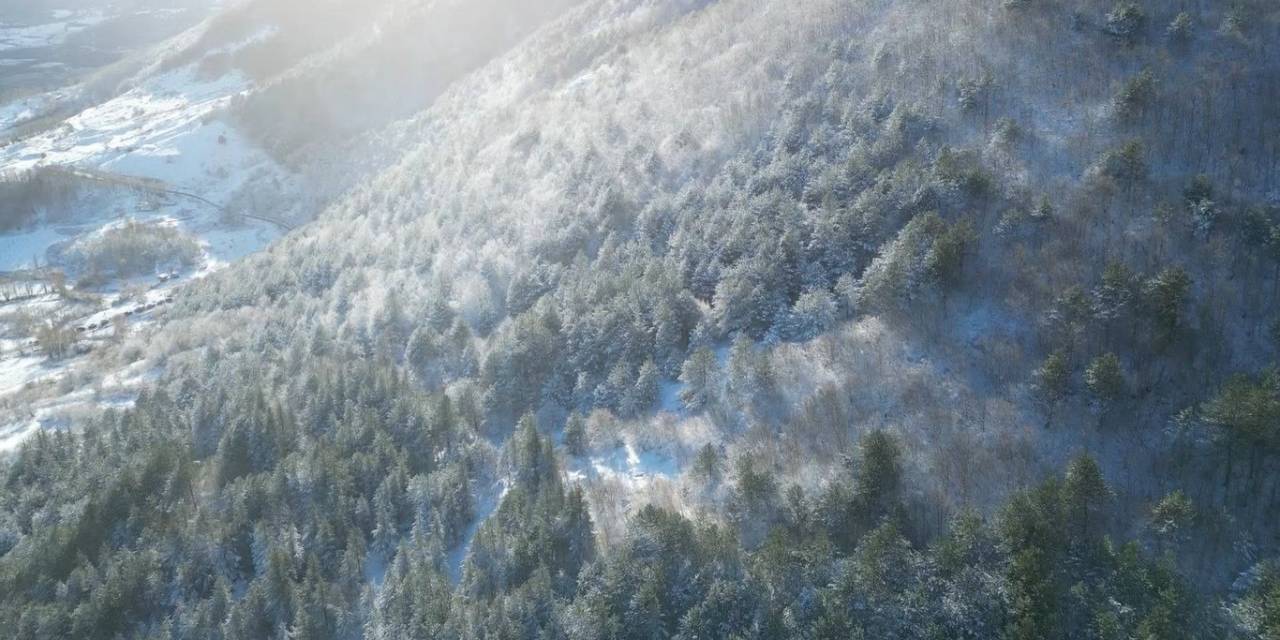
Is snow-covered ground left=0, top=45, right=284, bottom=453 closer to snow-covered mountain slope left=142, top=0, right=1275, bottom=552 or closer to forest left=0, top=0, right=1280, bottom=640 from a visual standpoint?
forest left=0, top=0, right=1280, bottom=640

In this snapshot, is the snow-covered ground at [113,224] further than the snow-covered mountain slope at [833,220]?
Yes

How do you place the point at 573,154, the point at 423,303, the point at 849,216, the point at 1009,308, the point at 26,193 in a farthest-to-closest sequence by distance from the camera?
the point at 26,193, the point at 573,154, the point at 423,303, the point at 849,216, the point at 1009,308

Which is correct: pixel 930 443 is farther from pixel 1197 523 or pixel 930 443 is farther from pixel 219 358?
pixel 219 358

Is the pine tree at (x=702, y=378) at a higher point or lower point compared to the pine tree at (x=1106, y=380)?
lower

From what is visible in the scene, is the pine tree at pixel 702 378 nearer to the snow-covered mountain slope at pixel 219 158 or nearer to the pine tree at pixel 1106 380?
the pine tree at pixel 1106 380

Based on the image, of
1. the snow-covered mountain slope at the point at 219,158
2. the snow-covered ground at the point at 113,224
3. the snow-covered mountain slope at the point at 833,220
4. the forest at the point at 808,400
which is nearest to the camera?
the forest at the point at 808,400

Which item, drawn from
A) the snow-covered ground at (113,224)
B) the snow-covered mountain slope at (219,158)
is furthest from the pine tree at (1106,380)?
the snow-covered mountain slope at (219,158)

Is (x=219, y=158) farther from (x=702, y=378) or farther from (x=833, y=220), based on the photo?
(x=833, y=220)

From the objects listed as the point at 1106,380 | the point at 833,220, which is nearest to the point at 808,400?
the point at 833,220

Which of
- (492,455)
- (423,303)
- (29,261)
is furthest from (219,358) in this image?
(29,261)

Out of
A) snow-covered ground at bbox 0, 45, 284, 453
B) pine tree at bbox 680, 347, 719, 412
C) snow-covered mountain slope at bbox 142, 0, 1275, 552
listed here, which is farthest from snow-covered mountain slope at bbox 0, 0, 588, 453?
pine tree at bbox 680, 347, 719, 412

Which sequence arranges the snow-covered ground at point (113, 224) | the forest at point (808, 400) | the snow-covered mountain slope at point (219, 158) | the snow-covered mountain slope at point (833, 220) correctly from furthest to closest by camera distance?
1. the snow-covered mountain slope at point (219, 158)
2. the snow-covered ground at point (113, 224)
3. the snow-covered mountain slope at point (833, 220)
4. the forest at point (808, 400)
